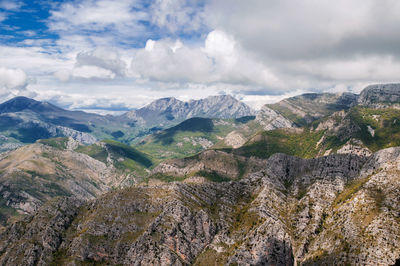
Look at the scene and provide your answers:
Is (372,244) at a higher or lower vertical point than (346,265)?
higher

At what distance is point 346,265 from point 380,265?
811 inches

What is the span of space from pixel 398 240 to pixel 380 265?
2273 cm

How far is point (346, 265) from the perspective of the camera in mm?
198500

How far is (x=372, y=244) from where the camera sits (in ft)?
655

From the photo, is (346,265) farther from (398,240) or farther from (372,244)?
(398,240)

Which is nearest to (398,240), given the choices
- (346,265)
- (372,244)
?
(372,244)

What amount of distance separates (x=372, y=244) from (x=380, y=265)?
1438 centimetres

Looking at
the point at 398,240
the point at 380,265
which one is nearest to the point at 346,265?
the point at 380,265

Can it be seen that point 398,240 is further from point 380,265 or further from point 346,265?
point 346,265

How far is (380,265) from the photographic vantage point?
189m

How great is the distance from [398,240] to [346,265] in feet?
128

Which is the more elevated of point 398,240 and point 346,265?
point 398,240

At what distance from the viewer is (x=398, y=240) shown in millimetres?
195625

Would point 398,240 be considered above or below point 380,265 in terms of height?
above
